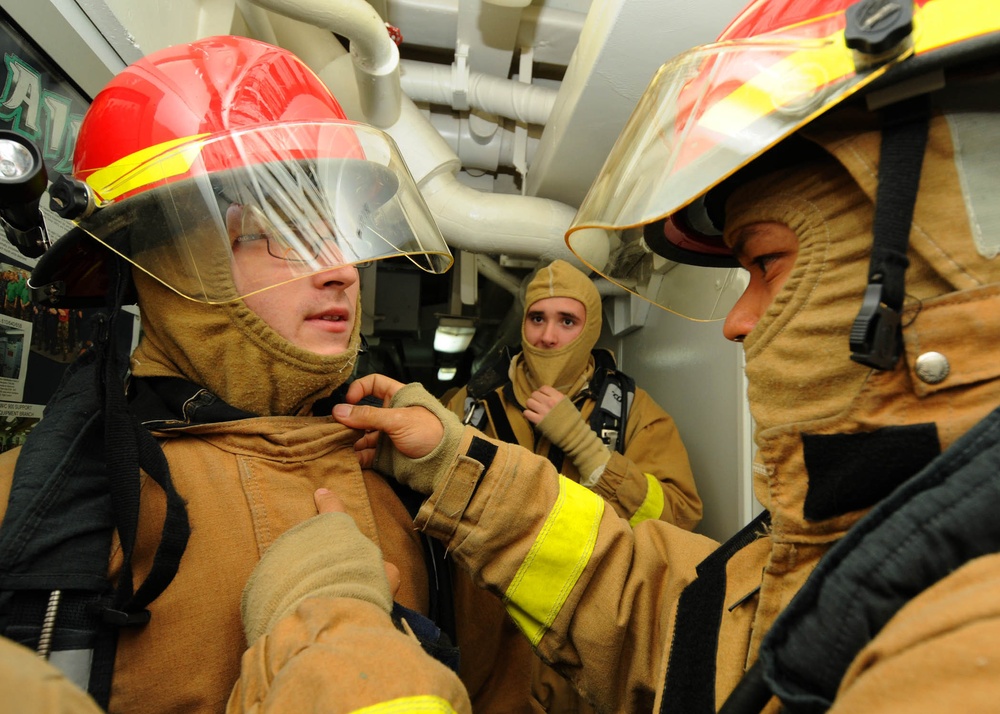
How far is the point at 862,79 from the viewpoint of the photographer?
1.87 feet

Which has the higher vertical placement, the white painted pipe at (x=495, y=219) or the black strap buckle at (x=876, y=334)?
the white painted pipe at (x=495, y=219)

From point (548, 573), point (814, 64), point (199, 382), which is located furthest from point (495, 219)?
point (814, 64)

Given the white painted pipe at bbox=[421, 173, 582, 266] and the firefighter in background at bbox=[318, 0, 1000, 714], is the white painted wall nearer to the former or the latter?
the white painted pipe at bbox=[421, 173, 582, 266]

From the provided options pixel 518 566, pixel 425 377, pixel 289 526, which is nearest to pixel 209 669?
pixel 289 526

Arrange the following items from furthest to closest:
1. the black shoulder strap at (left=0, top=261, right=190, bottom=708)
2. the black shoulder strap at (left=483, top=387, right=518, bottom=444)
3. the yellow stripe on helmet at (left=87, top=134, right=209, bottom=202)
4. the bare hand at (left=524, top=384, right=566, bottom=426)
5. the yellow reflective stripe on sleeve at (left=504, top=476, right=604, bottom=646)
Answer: the black shoulder strap at (left=483, top=387, right=518, bottom=444)
the bare hand at (left=524, top=384, right=566, bottom=426)
the yellow reflective stripe on sleeve at (left=504, top=476, right=604, bottom=646)
the yellow stripe on helmet at (left=87, top=134, right=209, bottom=202)
the black shoulder strap at (left=0, top=261, right=190, bottom=708)

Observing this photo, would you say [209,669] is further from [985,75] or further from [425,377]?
[425,377]

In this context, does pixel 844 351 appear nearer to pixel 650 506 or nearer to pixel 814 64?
pixel 814 64

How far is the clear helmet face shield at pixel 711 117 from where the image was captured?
62cm

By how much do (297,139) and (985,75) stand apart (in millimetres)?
995

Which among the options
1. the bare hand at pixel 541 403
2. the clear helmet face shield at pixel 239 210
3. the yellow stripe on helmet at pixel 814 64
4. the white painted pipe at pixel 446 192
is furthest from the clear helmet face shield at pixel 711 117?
the bare hand at pixel 541 403

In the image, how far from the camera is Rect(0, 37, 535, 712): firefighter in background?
0.78m

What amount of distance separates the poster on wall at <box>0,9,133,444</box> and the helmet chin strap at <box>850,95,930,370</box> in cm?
128

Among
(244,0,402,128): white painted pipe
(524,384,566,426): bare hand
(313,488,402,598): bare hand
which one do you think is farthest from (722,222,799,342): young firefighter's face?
(524,384,566,426): bare hand

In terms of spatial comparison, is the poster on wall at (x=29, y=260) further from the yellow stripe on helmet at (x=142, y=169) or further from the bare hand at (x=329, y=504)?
the bare hand at (x=329, y=504)
